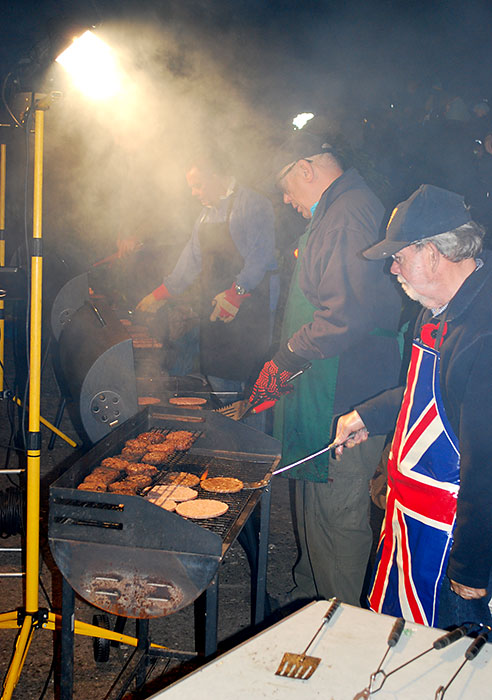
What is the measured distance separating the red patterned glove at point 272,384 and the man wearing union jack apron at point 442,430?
3.47ft

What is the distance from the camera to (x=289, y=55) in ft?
21.8

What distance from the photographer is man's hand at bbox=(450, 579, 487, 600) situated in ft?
6.41

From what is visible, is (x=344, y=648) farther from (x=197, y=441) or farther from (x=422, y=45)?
(x=422, y=45)

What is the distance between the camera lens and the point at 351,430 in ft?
8.88

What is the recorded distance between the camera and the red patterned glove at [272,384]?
326 centimetres

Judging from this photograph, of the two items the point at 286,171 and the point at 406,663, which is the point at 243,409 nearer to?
the point at 286,171

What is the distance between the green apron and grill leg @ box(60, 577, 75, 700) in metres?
1.32

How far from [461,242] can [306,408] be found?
4.74 ft

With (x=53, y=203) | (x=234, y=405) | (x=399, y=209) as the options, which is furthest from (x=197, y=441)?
(x=53, y=203)

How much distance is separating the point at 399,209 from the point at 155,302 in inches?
154

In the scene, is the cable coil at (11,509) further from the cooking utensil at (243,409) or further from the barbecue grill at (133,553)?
the barbecue grill at (133,553)

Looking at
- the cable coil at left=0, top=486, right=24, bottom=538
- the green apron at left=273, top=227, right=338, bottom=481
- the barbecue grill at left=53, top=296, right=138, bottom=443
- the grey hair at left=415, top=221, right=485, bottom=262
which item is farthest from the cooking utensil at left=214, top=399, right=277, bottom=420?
the grey hair at left=415, top=221, right=485, bottom=262

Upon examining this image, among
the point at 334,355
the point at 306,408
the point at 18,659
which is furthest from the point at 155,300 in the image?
the point at 18,659

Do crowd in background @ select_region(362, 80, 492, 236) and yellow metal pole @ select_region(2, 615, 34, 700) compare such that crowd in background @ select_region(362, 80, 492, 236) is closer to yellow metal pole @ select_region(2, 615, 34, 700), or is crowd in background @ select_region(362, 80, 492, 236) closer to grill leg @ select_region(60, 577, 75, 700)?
grill leg @ select_region(60, 577, 75, 700)
